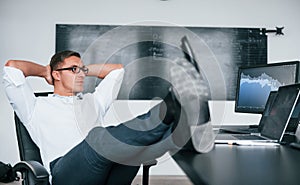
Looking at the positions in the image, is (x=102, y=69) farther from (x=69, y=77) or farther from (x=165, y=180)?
(x=165, y=180)

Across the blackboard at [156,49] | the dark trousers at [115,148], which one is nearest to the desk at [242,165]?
the dark trousers at [115,148]

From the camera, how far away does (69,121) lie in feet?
5.44

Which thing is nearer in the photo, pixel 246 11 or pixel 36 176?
pixel 36 176

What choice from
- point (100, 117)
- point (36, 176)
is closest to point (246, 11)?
point (100, 117)

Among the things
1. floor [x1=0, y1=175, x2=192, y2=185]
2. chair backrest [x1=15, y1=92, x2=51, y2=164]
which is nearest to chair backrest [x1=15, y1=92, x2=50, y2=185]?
chair backrest [x1=15, y1=92, x2=51, y2=164]

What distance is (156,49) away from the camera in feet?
12.1

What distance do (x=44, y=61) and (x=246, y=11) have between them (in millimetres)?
2069

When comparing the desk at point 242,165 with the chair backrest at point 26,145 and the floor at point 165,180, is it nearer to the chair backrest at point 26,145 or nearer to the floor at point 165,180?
the chair backrest at point 26,145

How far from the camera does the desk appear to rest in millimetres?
763

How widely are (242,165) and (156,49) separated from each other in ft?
9.27

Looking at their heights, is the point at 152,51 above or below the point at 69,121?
above

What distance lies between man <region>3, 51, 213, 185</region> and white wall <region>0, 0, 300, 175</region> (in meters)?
1.68

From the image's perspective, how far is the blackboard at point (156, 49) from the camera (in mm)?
3629

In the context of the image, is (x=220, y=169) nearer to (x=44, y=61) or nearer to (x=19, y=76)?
(x=19, y=76)
